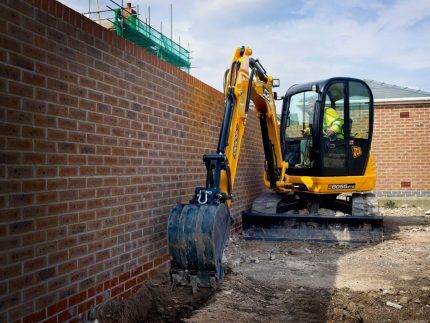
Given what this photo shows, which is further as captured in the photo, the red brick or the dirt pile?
the dirt pile

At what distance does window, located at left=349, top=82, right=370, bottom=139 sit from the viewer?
852 cm

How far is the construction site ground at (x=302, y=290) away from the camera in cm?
419

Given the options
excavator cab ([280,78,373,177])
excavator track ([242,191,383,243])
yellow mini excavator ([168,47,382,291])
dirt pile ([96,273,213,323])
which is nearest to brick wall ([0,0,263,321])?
dirt pile ([96,273,213,323])

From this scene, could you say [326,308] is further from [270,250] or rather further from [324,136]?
[324,136]

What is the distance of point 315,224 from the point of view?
26.9 feet

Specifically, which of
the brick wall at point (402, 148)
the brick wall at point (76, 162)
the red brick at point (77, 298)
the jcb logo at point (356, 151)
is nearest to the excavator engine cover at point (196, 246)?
the brick wall at point (76, 162)

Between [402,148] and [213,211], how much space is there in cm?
1229

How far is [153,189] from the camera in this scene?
16.5 feet

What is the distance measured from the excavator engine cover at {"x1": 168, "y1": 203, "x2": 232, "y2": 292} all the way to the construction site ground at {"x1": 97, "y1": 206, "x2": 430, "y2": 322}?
36 centimetres

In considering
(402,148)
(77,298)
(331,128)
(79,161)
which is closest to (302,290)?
(77,298)

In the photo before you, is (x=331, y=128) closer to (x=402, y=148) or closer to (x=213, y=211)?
(x=213, y=211)

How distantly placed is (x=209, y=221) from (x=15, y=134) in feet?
6.39

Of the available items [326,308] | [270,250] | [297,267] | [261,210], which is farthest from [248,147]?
[326,308]

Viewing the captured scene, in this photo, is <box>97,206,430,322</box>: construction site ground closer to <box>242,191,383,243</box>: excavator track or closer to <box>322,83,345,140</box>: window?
<box>242,191,383,243</box>: excavator track
